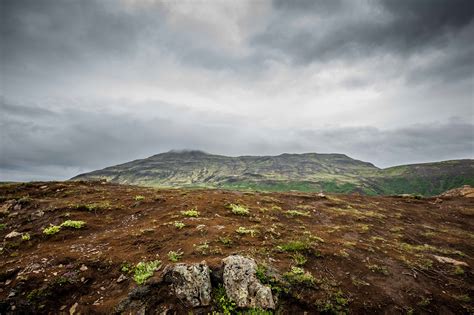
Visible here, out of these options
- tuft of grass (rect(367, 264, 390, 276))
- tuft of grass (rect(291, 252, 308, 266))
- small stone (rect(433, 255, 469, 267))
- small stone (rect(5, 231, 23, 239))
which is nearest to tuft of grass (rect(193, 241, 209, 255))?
tuft of grass (rect(291, 252, 308, 266))

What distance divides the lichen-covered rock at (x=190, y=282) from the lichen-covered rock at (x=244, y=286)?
983mm

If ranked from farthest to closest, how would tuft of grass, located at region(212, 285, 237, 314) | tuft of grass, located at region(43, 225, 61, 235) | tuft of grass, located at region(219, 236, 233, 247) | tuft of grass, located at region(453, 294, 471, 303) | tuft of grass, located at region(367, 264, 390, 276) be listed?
1. tuft of grass, located at region(43, 225, 61, 235)
2. tuft of grass, located at region(219, 236, 233, 247)
3. tuft of grass, located at region(367, 264, 390, 276)
4. tuft of grass, located at region(453, 294, 471, 303)
5. tuft of grass, located at region(212, 285, 237, 314)

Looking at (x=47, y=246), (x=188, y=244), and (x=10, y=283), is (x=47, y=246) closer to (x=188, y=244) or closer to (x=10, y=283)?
(x=10, y=283)

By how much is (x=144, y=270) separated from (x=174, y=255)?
5.54ft

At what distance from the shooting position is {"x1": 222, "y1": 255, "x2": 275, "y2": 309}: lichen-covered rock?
35.1 ft

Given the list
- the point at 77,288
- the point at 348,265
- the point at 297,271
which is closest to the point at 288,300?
the point at 297,271

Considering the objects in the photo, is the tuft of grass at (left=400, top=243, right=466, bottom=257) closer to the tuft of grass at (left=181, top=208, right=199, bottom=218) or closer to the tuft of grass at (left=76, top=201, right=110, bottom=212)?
the tuft of grass at (left=181, top=208, right=199, bottom=218)

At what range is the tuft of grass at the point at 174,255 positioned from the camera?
505 inches

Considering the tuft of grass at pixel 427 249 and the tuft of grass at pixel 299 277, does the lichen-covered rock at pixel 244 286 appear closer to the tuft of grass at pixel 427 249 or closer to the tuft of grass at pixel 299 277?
the tuft of grass at pixel 299 277

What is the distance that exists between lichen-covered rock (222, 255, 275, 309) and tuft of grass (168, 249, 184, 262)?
2.74m

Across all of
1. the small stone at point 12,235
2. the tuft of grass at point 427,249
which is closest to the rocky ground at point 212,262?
the small stone at point 12,235

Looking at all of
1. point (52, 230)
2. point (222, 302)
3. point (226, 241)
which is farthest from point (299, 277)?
point (52, 230)

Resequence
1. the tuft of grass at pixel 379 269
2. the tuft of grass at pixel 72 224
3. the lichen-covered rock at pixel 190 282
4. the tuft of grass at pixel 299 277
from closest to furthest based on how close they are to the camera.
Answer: the lichen-covered rock at pixel 190 282 → the tuft of grass at pixel 299 277 → the tuft of grass at pixel 379 269 → the tuft of grass at pixel 72 224

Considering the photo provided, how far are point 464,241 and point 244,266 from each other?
2332 centimetres
